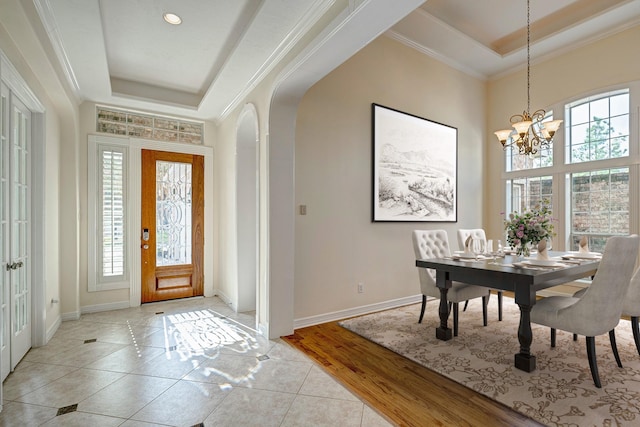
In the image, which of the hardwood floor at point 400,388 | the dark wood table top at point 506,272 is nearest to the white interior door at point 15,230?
the hardwood floor at point 400,388

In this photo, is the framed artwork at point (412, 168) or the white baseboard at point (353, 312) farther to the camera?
the framed artwork at point (412, 168)

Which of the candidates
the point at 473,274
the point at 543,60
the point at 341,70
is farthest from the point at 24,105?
the point at 543,60

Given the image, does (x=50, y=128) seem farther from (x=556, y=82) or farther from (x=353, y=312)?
(x=556, y=82)

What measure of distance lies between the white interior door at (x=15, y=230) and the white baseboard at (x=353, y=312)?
2.35m

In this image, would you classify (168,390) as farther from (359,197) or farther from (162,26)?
(162,26)

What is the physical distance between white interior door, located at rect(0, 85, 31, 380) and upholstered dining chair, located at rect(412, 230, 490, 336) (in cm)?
352

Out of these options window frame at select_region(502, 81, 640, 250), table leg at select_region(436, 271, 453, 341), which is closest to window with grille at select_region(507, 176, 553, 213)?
window frame at select_region(502, 81, 640, 250)

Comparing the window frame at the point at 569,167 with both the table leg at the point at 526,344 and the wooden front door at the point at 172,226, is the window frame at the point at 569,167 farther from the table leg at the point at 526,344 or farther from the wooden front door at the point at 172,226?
the wooden front door at the point at 172,226

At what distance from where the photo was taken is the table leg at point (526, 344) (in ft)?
8.11

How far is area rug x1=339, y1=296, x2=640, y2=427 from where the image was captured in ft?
6.58

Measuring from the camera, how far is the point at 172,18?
286 centimetres

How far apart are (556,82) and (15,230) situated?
6576 mm

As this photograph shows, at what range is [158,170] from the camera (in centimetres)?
469

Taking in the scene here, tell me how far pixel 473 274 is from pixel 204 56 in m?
3.45
